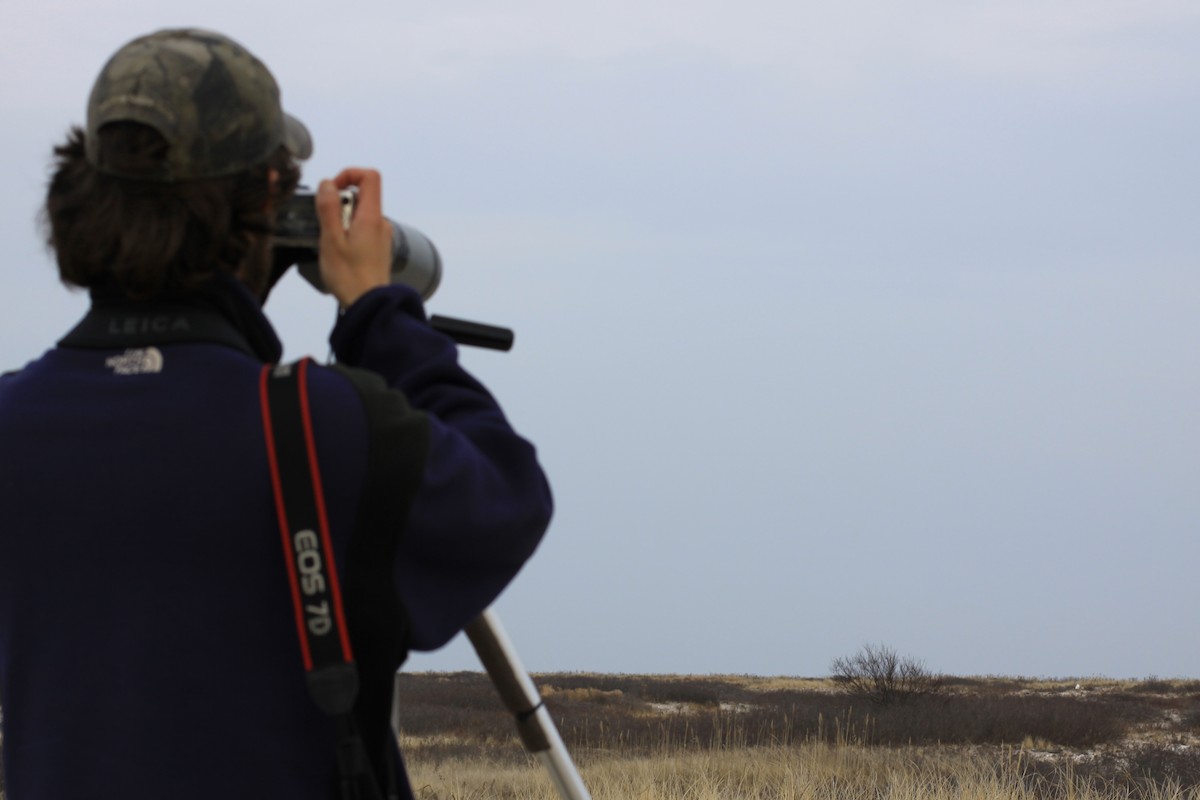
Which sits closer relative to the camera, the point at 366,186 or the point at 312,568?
the point at 312,568

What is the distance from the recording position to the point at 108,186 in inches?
56.6

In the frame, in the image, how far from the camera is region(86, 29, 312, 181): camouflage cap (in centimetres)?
142

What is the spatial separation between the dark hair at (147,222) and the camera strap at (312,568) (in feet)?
0.73

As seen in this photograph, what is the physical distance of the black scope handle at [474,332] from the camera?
1895 millimetres

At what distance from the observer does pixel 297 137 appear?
1679mm

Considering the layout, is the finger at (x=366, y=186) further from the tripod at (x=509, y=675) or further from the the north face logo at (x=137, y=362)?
the the north face logo at (x=137, y=362)

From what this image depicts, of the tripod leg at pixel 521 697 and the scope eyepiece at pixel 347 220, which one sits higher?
the scope eyepiece at pixel 347 220

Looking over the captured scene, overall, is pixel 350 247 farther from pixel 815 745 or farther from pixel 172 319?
pixel 815 745

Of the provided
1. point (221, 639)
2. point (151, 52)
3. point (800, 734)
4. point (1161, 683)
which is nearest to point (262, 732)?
point (221, 639)

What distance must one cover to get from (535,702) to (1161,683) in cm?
3399

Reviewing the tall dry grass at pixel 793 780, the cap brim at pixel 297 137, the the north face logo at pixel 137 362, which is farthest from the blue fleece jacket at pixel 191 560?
the tall dry grass at pixel 793 780

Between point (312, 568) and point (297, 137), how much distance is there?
619 mm

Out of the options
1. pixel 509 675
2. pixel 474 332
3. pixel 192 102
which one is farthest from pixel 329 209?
pixel 509 675

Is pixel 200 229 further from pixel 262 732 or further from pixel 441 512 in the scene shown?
pixel 262 732
